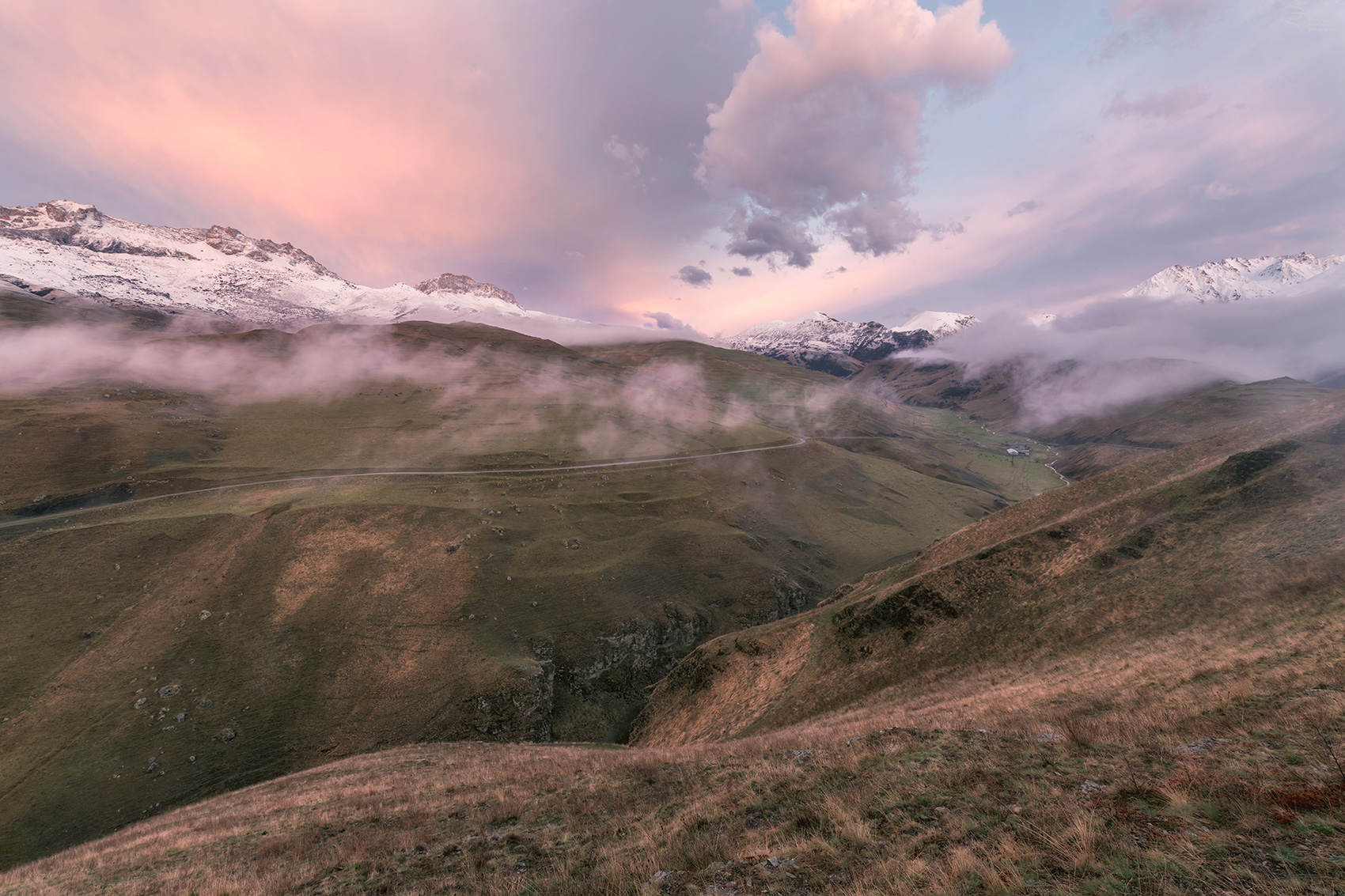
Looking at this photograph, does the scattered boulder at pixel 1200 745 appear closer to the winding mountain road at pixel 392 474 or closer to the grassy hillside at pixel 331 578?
the grassy hillside at pixel 331 578

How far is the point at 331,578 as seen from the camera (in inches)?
2340

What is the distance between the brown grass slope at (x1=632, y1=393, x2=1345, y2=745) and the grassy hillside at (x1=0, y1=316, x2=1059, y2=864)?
866 inches

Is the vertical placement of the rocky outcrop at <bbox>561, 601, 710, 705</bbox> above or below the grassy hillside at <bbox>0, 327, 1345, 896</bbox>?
below

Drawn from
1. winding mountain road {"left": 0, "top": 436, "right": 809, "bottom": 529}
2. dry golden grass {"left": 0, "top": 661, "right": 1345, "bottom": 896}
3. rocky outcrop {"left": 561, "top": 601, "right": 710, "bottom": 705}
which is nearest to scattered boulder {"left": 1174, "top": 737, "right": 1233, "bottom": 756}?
dry golden grass {"left": 0, "top": 661, "right": 1345, "bottom": 896}

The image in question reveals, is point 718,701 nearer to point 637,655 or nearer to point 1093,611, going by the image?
point 637,655

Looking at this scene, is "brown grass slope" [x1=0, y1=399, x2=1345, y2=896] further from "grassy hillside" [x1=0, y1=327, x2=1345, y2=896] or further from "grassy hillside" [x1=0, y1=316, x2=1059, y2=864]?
"grassy hillside" [x1=0, y1=316, x2=1059, y2=864]

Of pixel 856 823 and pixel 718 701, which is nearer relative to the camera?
pixel 856 823

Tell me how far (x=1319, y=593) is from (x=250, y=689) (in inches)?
2983

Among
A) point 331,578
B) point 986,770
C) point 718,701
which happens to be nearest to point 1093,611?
point 986,770

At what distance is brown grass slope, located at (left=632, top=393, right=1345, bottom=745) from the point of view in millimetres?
17281

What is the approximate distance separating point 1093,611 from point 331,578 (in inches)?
3022

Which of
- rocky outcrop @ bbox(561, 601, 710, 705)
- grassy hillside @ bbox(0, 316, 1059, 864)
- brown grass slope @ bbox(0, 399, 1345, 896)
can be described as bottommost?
rocky outcrop @ bbox(561, 601, 710, 705)

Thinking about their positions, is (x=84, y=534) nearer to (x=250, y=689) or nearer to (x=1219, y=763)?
(x=250, y=689)

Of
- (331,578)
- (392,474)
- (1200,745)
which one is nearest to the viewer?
(1200,745)
